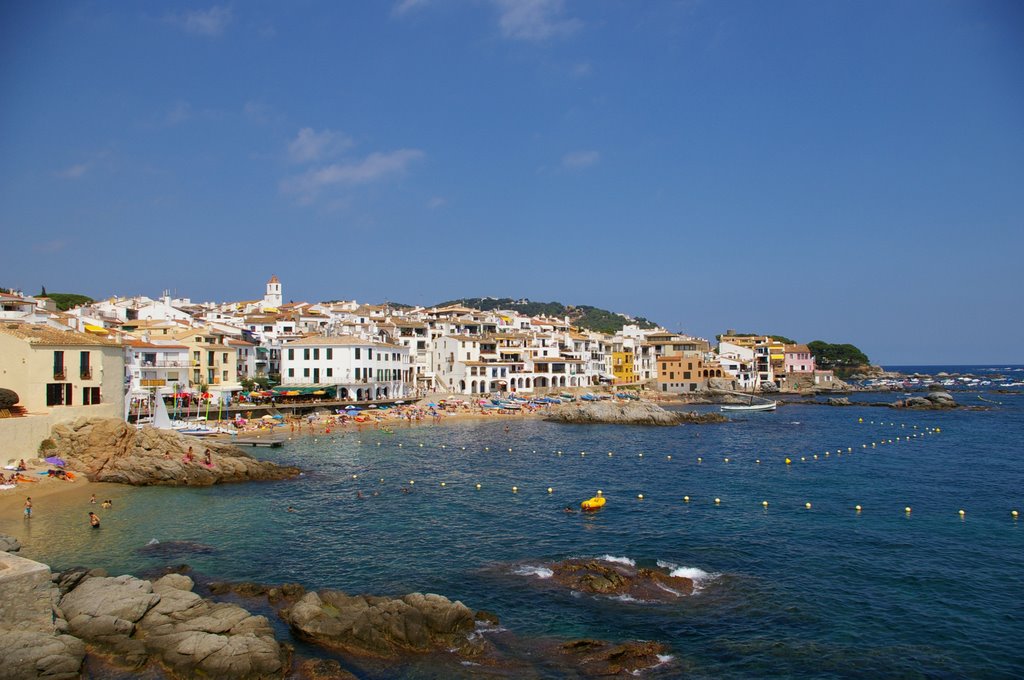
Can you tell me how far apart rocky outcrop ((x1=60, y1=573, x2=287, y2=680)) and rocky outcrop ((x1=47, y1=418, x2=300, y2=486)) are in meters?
18.9

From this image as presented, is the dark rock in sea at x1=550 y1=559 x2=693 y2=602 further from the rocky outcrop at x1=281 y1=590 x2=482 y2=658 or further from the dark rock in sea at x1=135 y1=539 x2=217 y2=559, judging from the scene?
the dark rock in sea at x1=135 y1=539 x2=217 y2=559

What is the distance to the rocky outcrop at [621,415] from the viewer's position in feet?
245

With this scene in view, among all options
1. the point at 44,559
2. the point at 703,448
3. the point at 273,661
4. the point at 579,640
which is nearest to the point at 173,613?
the point at 273,661

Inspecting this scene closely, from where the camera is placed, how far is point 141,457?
37.9m

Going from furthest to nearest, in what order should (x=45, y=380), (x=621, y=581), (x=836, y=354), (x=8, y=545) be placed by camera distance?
1. (x=836, y=354)
2. (x=45, y=380)
3. (x=8, y=545)
4. (x=621, y=581)

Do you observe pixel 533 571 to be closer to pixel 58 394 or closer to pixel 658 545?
pixel 658 545

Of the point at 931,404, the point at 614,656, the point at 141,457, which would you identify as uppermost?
the point at 141,457

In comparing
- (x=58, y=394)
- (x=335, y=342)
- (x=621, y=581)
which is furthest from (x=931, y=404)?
(x=58, y=394)

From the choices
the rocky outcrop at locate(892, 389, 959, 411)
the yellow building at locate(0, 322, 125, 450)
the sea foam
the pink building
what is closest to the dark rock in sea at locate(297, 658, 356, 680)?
the sea foam

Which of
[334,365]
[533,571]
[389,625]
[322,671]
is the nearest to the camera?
[322,671]

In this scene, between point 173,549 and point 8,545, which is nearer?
point 8,545

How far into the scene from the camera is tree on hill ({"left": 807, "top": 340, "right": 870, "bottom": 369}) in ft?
566

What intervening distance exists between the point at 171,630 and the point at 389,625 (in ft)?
17.9

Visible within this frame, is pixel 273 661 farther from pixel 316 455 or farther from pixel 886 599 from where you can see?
pixel 316 455
